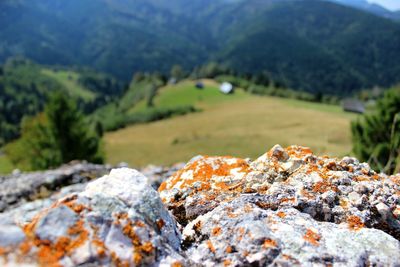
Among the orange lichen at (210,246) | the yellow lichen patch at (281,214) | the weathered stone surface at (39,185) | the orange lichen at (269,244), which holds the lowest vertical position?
the weathered stone surface at (39,185)

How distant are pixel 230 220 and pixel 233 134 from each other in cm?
7396

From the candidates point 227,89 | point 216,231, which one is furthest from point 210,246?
point 227,89

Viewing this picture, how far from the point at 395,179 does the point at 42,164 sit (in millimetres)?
40173

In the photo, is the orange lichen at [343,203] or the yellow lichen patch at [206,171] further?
the yellow lichen patch at [206,171]

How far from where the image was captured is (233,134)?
77250mm

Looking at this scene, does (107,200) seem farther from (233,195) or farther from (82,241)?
(233,195)

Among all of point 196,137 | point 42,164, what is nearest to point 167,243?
point 42,164

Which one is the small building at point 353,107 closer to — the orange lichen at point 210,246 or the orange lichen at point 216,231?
the orange lichen at point 216,231

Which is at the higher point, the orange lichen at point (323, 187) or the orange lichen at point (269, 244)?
the orange lichen at point (323, 187)

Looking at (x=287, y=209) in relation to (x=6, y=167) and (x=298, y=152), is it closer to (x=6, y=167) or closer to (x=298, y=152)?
(x=298, y=152)

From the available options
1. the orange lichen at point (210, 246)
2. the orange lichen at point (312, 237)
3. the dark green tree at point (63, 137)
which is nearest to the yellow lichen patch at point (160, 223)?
the orange lichen at point (210, 246)

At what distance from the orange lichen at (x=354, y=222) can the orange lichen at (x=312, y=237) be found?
1.84 feet

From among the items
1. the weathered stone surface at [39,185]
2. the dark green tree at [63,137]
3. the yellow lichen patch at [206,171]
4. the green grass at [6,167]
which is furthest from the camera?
the green grass at [6,167]

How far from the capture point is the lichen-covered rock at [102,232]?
266 cm
